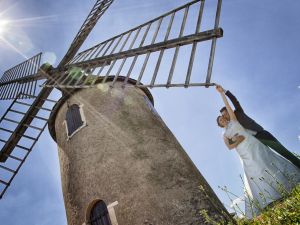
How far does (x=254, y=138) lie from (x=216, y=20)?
2.25 m

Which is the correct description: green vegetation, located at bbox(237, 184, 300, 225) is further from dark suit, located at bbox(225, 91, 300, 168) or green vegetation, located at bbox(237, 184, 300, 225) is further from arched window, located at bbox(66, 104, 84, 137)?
arched window, located at bbox(66, 104, 84, 137)

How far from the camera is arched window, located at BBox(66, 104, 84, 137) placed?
8086mm

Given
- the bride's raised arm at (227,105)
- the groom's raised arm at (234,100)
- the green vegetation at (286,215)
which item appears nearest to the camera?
the green vegetation at (286,215)

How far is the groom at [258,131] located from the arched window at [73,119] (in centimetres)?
428

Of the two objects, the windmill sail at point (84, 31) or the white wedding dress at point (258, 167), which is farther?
the windmill sail at point (84, 31)

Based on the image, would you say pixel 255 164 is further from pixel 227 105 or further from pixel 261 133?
pixel 227 105

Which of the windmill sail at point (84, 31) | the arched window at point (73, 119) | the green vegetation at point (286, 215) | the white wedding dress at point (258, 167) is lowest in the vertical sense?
the green vegetation at point (286, 215)

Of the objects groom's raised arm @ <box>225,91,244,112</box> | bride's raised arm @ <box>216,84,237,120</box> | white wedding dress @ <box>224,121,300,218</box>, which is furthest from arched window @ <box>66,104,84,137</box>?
white wedding dress @ <box>224,121,300,218</box>

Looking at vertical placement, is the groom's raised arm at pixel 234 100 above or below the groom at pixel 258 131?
above

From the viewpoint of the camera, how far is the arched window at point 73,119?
8086 millimetres

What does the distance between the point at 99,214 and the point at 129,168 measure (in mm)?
1304

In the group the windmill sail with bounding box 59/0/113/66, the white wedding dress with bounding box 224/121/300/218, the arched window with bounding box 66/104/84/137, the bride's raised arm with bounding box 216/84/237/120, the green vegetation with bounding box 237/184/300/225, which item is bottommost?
the green vegetation with bounding box 237/184/300/225

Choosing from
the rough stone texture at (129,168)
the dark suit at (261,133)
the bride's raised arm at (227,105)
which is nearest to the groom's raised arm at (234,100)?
the dark suit at (261,133)

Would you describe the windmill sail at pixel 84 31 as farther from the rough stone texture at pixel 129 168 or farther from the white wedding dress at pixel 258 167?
the white wedding dress at pixel 258 167
